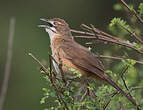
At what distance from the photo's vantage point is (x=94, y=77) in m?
4.90

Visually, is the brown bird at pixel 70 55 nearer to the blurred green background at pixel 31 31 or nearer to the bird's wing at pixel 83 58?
the bird's wing at pixel 83 58

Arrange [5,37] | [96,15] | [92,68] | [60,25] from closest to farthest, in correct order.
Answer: [92,68] < [60,25] < [5,37] < [96,15]

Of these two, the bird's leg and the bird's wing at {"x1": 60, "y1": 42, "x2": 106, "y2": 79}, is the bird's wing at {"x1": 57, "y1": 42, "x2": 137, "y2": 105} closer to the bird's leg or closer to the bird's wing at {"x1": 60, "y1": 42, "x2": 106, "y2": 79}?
the bird's wing at {"x1": 60, "y1": 42, "x2": 106, "y2": 79}

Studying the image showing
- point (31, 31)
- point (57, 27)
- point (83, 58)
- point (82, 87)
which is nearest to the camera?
point (82, 87)

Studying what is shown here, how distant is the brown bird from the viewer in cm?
485

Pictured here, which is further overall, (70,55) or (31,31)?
(31,31)

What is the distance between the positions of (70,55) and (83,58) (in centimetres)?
19

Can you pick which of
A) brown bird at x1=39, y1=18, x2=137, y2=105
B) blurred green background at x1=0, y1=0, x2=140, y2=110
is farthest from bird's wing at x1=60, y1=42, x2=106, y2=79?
blurred green background at x1=0, y1=0, x2=140, y2=110

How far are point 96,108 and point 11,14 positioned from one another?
10.2m

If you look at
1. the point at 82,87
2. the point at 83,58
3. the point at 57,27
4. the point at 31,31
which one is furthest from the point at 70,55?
the point at 31,31

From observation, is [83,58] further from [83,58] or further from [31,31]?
[31,31]

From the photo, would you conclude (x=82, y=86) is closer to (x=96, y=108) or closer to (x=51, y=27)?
(x=96, y=108)

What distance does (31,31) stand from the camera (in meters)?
12.8

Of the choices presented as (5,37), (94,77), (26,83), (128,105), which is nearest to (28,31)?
(5,37)
